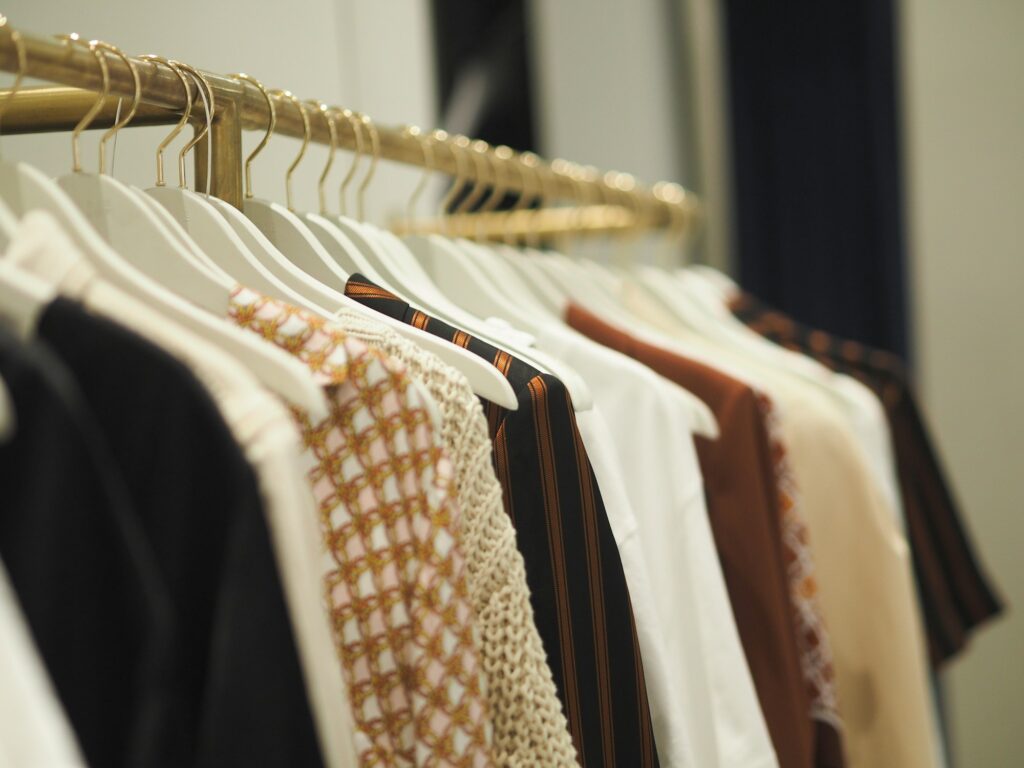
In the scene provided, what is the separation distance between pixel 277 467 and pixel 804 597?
26.8 inches

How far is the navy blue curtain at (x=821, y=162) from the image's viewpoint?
2186mm

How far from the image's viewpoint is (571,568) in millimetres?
664

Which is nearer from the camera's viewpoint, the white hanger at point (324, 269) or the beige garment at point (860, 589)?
the white hanger at point (324, 269)

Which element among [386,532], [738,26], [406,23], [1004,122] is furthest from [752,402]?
[738,26]

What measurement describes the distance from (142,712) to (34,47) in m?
0.37

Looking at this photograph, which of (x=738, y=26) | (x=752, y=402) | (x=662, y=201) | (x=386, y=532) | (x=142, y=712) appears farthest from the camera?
(x=738, y=26)

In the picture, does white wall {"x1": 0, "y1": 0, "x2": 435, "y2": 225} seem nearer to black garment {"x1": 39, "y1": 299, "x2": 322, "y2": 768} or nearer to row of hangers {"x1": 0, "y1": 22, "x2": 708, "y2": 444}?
row of hangers {"x1": 0, "y1": 22, "x2": 708, "y2": 444}

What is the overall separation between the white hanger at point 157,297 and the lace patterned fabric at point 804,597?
22.1 inches

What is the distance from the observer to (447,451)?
599 mm

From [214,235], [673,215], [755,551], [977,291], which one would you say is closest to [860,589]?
[755,551]

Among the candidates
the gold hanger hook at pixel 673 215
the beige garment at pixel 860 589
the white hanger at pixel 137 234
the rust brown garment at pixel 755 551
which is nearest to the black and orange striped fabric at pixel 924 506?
the gold hanger hook at pixel 673 215

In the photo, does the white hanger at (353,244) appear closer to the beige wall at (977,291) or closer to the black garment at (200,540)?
the black garment at (200,540)

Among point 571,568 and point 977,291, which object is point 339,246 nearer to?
point 571,568

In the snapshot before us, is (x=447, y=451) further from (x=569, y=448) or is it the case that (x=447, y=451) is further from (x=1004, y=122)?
(x=1004, y=122)
